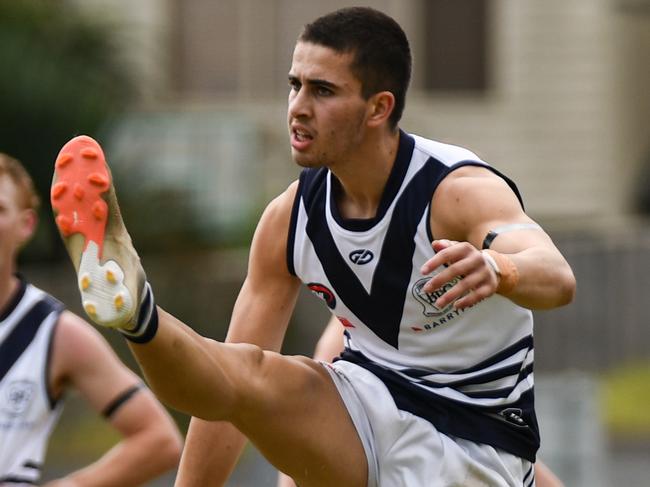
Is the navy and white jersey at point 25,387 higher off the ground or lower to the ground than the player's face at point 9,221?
lower

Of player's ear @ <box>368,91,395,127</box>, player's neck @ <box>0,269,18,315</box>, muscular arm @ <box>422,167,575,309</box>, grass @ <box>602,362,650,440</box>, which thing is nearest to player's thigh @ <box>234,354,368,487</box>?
muscular arm @ <box>422,167,575,309</box>

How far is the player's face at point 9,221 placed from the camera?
5762mm

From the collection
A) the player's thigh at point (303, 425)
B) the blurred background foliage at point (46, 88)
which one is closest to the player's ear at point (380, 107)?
the player's thigh at point (303, 425)

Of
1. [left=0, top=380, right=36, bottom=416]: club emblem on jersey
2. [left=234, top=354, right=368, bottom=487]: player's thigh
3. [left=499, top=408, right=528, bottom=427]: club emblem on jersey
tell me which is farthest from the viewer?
[left=0, top=380, right=36, bottom=416]: club emblem on jersey

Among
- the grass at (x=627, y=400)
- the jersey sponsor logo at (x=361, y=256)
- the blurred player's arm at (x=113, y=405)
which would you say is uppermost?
the jersey sponsor logo at (x=361, y=256)

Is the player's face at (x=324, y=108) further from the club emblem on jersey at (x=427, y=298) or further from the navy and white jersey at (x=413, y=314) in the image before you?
the club emblem on jersey at (x=427, y=298)

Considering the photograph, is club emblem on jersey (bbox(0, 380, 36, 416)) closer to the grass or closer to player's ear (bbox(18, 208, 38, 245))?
player's ear (bbox(18, 208, 38, 245))

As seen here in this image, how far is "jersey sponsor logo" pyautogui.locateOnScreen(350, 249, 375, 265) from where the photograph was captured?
5.21m

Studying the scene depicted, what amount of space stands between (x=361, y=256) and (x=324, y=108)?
19.7 inches

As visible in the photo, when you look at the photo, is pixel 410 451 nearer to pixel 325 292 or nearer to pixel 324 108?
pixel 325 292

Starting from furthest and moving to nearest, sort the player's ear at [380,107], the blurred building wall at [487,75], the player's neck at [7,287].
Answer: the blurred building wall at [487,75]
the player's neck at [7,287]
the player's ear at [380,107]

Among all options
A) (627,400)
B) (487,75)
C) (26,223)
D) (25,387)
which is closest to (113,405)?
(25,387)

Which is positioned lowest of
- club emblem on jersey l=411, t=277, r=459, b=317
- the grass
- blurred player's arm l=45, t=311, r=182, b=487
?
the grass

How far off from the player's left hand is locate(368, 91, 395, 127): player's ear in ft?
3.46
